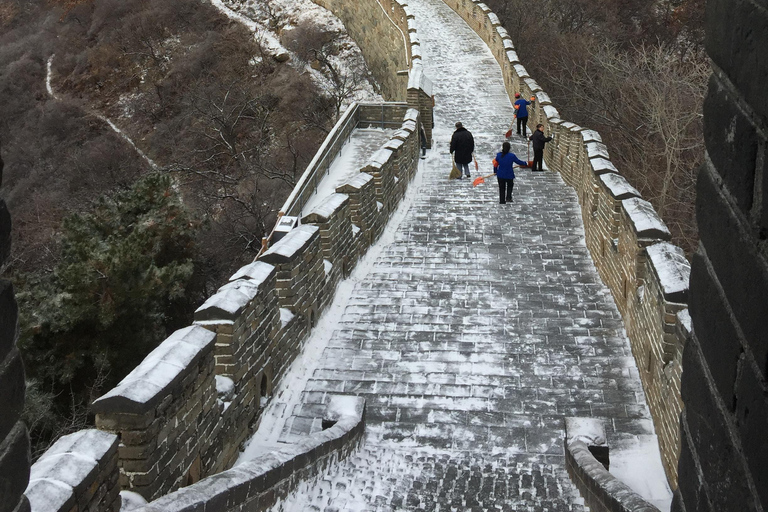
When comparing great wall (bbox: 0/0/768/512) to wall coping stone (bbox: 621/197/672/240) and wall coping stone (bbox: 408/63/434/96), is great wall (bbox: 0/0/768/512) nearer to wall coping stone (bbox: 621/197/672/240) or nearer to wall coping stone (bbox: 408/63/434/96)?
wall coping stone (bbox: 621/197/672/240)

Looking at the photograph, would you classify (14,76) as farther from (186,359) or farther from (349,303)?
(186,359)

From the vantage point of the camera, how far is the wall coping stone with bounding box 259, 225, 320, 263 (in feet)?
27.2

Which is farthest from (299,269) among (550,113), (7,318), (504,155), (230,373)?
(550,113)

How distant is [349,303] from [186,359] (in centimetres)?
488

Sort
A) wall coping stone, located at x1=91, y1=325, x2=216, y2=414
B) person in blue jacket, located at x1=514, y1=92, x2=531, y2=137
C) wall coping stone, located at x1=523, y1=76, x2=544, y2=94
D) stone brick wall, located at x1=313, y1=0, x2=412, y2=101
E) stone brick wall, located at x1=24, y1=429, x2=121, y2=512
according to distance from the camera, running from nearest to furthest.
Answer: stone brick wall, located at x1=24, y1=429, x2=121, y2=512, wall coping stone, located at x1=91, y1=325, x2=216, y2=414, person in blue jacket, located at x1=514, y1=92, x2=531, y2=137, wall coping stone, located at x1=523, y1=76, x2=544, y2=94, stone brick wall, located at x1=313, y1=0, x2=412, y2=101

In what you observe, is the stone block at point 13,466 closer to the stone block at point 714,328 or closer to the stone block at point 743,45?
the stone block at point 714,328

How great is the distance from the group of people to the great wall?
54 centimetres

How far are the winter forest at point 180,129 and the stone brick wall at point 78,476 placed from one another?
12.6 m

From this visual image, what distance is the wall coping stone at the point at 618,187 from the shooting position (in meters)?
10.2

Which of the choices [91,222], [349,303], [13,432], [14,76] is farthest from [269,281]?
[14,76]

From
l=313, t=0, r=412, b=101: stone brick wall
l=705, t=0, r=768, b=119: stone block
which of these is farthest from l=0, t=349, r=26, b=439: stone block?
l=313, t=0, r=412, b=101: stone brick wall

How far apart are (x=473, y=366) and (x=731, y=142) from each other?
6.89 meters

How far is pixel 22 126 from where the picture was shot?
41.3m

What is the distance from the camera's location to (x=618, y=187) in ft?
34.6
